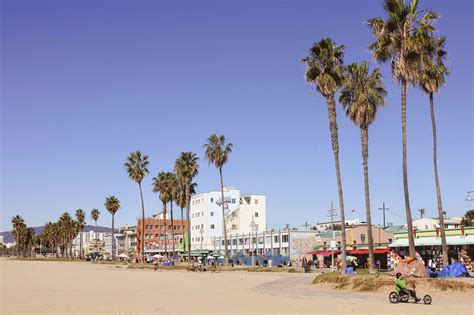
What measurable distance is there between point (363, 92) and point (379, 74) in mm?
2052

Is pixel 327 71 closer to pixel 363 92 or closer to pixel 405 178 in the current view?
pixel 363 92

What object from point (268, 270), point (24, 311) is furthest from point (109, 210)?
point (24, 311)

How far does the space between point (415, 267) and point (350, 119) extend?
47.9 ft

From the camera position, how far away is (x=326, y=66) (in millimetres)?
39812

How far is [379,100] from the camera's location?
3978 centimetres

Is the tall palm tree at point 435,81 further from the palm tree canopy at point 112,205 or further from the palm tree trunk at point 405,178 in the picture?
the palm tree canopy at point 112,205

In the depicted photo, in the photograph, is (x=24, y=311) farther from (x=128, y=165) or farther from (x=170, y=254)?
(x=170, y=254)

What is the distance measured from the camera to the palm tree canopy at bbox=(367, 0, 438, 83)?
32406mm

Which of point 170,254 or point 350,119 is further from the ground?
point 350,119

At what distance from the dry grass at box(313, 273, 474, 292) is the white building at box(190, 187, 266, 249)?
341ft

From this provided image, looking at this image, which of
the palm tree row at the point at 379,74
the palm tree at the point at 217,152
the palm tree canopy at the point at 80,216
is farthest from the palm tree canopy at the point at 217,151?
the palm tree canopy at the point at 80,216

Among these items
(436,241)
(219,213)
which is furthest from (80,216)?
(436,241)

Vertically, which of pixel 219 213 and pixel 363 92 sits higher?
pixel 363 92

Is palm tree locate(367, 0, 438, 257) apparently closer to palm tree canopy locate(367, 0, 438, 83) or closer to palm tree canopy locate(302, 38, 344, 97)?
palm tree canopy locate(367, 0, 438, 83)
